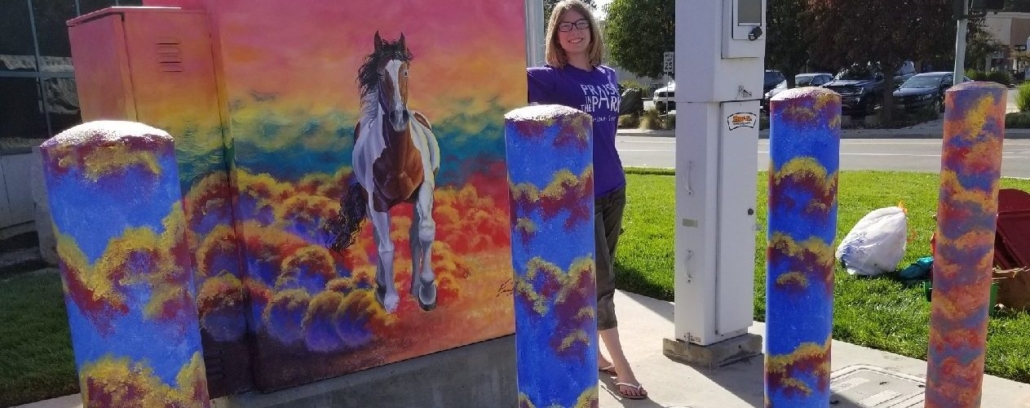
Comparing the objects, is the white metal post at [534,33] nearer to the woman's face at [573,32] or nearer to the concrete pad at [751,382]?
the woman's face at [573,32]

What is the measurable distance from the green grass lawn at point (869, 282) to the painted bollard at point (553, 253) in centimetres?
101

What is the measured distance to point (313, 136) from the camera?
302 cm

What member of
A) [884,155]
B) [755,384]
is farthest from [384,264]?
[884,155]

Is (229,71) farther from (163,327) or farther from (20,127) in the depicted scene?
(20,127)

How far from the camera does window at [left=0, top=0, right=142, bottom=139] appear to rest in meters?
8.77

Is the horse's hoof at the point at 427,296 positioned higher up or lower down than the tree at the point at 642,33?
lower down

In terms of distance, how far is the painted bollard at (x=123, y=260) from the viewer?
1495mm

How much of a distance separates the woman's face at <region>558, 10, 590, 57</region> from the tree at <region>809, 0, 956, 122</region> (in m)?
19.9

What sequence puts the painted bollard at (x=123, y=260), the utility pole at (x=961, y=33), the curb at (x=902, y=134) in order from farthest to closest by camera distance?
the curb at (x=902, y=134), the utility pole at (x=961, y=33), the painted bollard at (x=123, y=260)

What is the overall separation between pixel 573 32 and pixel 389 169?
3.83 feet

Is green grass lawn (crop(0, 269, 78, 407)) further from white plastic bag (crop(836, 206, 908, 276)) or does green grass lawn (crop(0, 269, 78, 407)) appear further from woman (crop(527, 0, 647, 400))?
white plastic bag (crop(836, 206, 908, 276))

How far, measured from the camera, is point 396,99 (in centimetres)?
318

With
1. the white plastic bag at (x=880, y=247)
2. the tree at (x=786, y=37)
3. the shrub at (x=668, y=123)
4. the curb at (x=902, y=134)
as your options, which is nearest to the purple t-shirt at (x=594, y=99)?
the white plastic bag at (x=880, y=247)

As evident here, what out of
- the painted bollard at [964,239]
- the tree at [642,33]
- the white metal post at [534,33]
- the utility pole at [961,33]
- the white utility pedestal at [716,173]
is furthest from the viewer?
the tree at [642,33]
